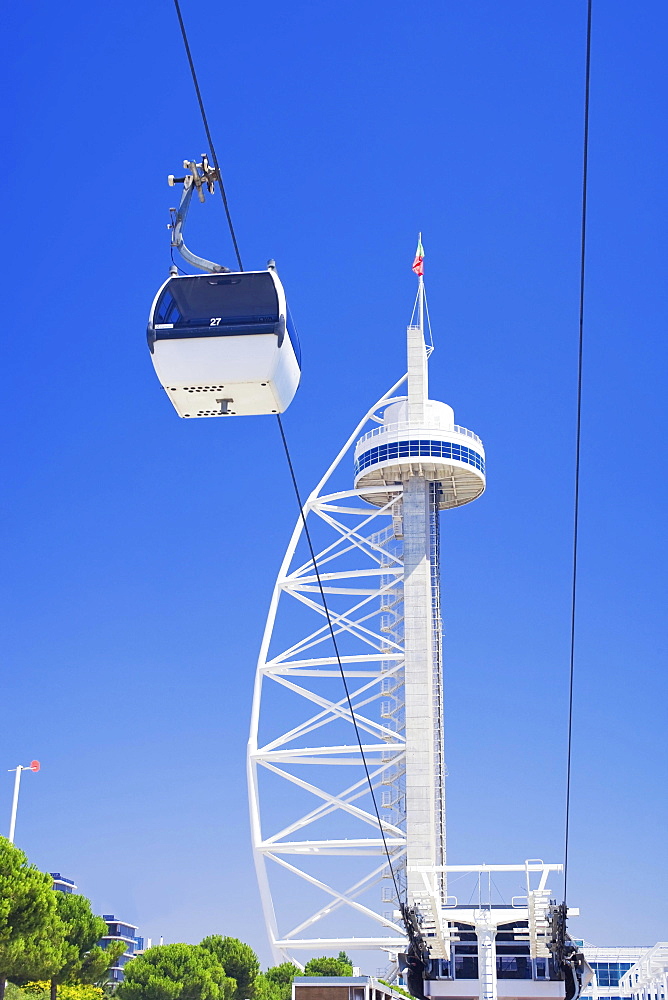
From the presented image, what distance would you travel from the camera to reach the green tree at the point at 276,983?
104 metres

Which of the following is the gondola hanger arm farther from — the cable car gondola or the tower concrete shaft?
the tower concrete shaft

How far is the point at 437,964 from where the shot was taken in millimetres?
59688

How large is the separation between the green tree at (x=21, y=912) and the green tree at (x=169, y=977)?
3354 centimetres

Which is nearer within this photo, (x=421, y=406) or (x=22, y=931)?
(x=22, y=931)

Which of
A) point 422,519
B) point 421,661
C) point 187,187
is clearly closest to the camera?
point 187,187

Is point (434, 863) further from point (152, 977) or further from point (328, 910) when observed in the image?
point (152, 977)

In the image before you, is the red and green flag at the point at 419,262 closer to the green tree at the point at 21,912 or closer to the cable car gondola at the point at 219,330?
the green tree at the point at 21,912

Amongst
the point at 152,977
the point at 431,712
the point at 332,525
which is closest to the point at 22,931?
the point at 152,977

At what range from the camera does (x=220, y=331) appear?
18.0 meters

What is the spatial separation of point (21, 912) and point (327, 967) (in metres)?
80.2

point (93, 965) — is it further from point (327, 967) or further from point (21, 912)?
point (327, 967)

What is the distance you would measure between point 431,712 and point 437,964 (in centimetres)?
3413

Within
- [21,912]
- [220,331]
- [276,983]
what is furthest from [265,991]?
[220,331]

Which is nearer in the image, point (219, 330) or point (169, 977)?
point (219, 330)
